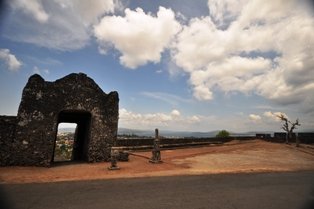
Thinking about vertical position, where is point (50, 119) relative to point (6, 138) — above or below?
above

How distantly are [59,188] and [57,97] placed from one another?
6.81 metres

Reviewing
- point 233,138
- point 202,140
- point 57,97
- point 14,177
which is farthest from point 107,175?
point 233,138

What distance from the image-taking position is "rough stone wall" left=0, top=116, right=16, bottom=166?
37.2 ft

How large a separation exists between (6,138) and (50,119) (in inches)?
89.3

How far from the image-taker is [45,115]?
12547 millimetres

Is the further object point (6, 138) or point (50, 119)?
point (50, 119)

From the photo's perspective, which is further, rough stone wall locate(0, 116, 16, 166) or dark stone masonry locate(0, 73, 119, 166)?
dark stone masonry locate(0, 73, 119, 166)

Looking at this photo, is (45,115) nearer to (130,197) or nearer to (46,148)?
(46,148)

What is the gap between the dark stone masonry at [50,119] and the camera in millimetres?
11703

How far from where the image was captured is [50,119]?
1263 centimetres

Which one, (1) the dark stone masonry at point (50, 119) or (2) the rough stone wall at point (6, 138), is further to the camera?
(1) the dark stone masonry at point (50, 119)

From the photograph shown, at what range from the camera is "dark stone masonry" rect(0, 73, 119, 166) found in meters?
11.7

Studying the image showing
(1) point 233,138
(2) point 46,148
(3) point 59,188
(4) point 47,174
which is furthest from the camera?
(1) point 233,138

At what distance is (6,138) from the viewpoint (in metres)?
11.6
